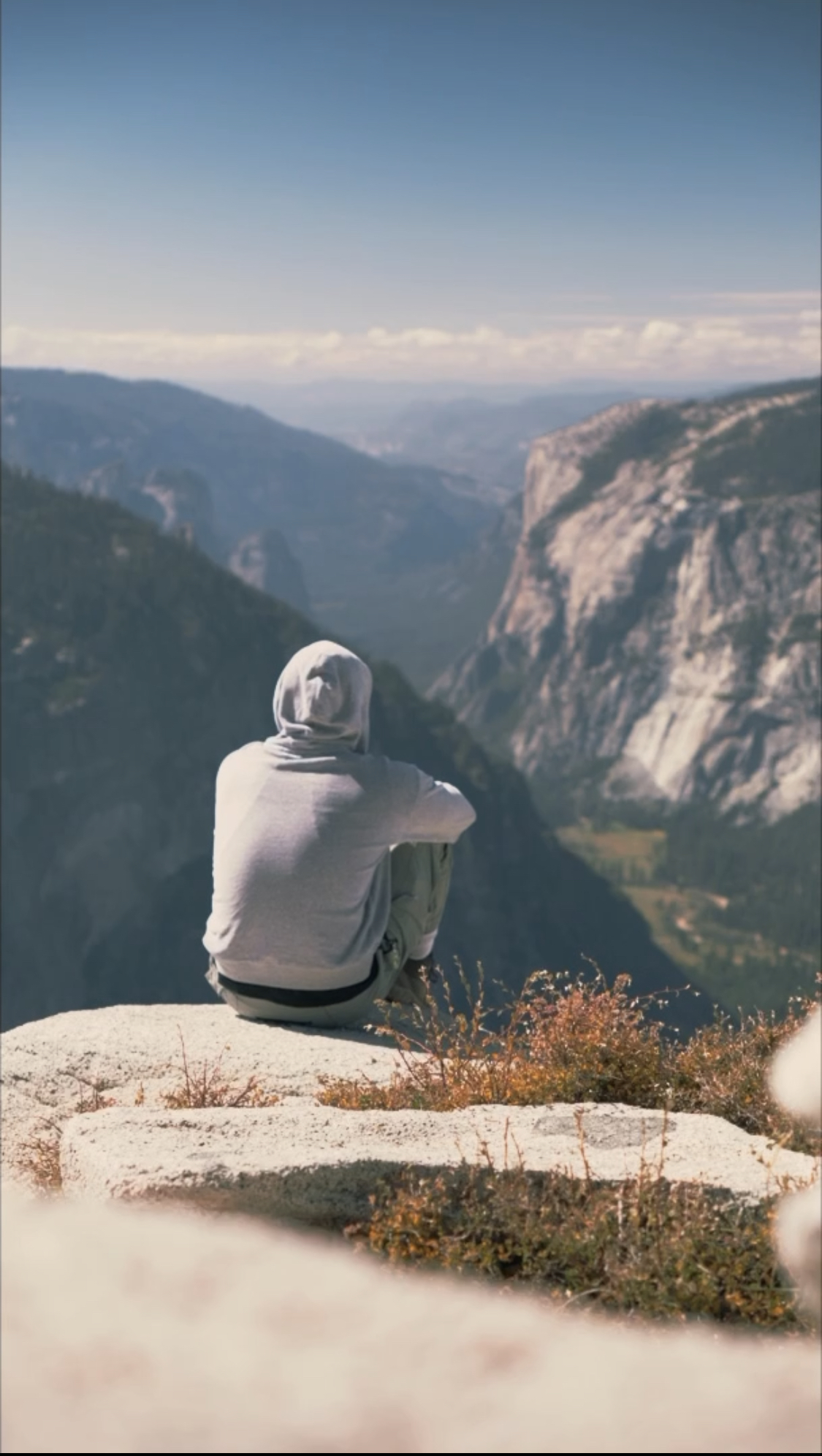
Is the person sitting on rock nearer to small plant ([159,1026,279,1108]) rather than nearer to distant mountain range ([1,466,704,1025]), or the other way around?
small plant ([159,1026,279,1108])

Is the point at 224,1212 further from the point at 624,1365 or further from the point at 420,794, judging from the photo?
the point at 420,794

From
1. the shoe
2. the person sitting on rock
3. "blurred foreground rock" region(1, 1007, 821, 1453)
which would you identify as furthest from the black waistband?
"blurred foreground rock" region(1, 1007, 821, 1453)

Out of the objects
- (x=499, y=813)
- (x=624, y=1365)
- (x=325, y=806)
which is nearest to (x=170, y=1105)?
(x=325, y=806)

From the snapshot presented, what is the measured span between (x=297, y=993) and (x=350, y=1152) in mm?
3451

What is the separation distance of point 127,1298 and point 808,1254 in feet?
5.56

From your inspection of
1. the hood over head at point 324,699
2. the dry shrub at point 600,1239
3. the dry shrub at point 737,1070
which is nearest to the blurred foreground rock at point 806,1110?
the dry shrub at point 600,1239

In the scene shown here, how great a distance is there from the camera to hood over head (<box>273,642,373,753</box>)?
309 inches

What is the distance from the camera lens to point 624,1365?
2.51 m

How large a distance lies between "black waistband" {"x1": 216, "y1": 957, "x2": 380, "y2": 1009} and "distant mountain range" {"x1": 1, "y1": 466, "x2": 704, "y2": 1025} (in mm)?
129147

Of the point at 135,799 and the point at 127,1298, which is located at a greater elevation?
the point at 127,1298

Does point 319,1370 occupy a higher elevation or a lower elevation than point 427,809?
higher

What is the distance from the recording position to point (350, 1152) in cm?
486

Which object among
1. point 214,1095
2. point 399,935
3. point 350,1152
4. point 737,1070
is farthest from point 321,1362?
point 399,935

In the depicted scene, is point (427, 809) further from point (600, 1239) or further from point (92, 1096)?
point (600, 1239)
